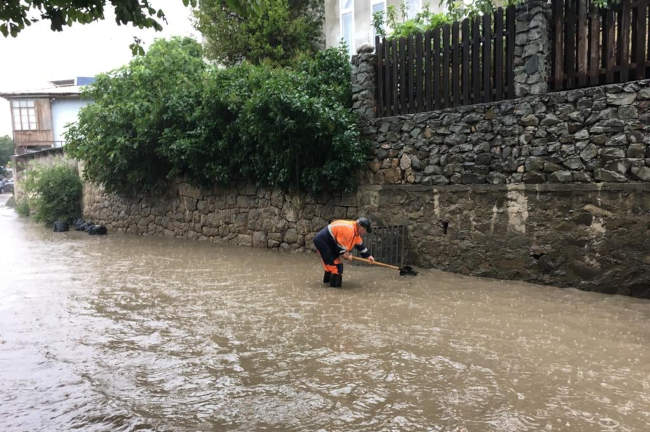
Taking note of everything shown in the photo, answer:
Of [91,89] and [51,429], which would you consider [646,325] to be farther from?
[91,89]

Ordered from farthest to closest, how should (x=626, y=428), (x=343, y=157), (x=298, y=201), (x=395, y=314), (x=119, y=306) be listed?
(x=298, y=201), (x=343, y=157), (x=119, y=306), (x=395, y=314), (x=626, y=428)

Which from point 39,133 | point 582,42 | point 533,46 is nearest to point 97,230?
point 533,46

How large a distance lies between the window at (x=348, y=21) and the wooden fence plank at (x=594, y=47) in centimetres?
1054

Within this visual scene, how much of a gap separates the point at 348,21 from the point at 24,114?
23.0m

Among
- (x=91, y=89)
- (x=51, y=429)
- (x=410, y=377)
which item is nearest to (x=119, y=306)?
(x=51, y=429)

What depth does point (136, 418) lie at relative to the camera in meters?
3.60

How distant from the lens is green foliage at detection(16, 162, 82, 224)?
64.2 ft

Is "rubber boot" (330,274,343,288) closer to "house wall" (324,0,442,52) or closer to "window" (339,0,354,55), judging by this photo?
Result: "house wall" (324,0,442,52)

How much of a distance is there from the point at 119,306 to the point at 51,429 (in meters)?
3.77

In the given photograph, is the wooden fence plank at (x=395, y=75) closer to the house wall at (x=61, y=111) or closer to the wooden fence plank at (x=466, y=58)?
the wooden fence plank at (x=466, y=58)

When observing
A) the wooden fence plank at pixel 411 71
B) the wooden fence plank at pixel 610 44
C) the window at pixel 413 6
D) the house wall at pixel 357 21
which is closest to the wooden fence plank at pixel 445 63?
the wooden fence plank at pixel 411 71

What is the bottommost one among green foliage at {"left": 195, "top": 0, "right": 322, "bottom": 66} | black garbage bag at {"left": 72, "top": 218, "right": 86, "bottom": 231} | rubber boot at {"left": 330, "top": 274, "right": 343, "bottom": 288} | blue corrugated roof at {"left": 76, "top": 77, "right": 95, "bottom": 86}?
rubber boot at {"left": 330, "top": 274, "right": 343, "bottom": 288}

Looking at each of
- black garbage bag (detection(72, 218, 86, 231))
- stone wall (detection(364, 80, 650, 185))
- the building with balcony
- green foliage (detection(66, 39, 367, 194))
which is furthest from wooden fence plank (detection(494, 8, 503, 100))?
the building with balcony

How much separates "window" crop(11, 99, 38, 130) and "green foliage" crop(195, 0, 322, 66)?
17.5m
